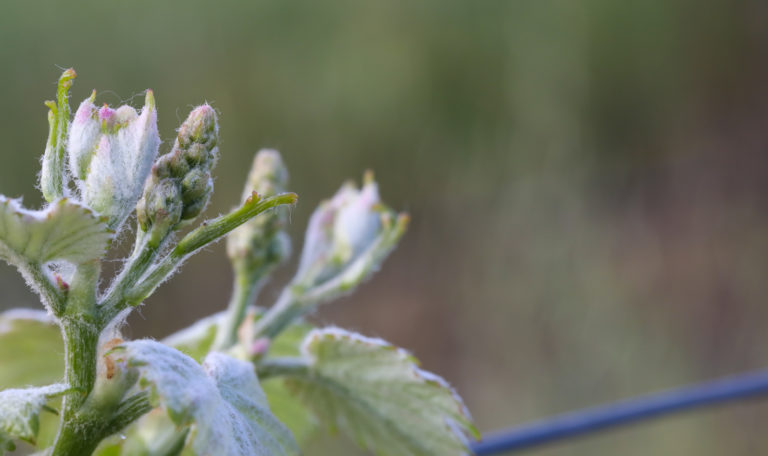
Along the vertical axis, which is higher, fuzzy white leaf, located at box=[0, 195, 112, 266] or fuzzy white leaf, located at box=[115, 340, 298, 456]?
fuzzy white leaf, located at box=[0, 195, 112, 266]

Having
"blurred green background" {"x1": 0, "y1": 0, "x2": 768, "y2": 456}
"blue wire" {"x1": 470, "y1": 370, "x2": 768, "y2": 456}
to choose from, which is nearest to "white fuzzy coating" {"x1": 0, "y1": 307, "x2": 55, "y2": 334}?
"blue wire" {"x1": 470, "y1": 370, "x2": 768, "y2": 456}

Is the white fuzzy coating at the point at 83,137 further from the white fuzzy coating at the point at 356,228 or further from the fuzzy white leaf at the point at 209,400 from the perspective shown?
the white fuzzy coating at the point at 356,228

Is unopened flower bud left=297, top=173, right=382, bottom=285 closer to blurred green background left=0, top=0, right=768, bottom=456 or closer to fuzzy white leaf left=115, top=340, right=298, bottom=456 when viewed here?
fuzzy white leaf left=115, top=340, right=298, bottom=456

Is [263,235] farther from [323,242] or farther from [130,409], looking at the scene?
[130,409]

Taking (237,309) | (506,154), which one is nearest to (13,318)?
(237,309)

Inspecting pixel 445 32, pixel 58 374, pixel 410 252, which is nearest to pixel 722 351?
pixel 410 252

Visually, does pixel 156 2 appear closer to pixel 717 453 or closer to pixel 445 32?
pixel 445 32
